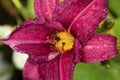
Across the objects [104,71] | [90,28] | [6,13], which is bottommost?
[104,71]

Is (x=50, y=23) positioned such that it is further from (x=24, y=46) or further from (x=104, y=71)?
(x=104, y=71)

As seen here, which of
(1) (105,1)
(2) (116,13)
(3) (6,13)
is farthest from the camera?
(3) (6,13)

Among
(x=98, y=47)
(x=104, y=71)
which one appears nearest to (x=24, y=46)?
(x=98, y=47)

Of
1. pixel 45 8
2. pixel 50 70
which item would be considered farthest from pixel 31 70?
pixel 45 8

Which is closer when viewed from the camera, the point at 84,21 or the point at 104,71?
the point at 84,21

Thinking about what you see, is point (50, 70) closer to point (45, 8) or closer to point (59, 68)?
point (59, 68)

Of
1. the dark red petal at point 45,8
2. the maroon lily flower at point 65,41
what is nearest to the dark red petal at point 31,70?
the maroon lily flower at point 65,41

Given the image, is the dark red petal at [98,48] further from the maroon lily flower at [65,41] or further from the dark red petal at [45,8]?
the dark red petal at [45,8]

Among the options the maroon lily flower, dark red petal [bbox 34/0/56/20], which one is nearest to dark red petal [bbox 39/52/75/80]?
the maroon lily flower

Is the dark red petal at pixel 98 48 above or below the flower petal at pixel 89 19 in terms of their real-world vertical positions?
below
